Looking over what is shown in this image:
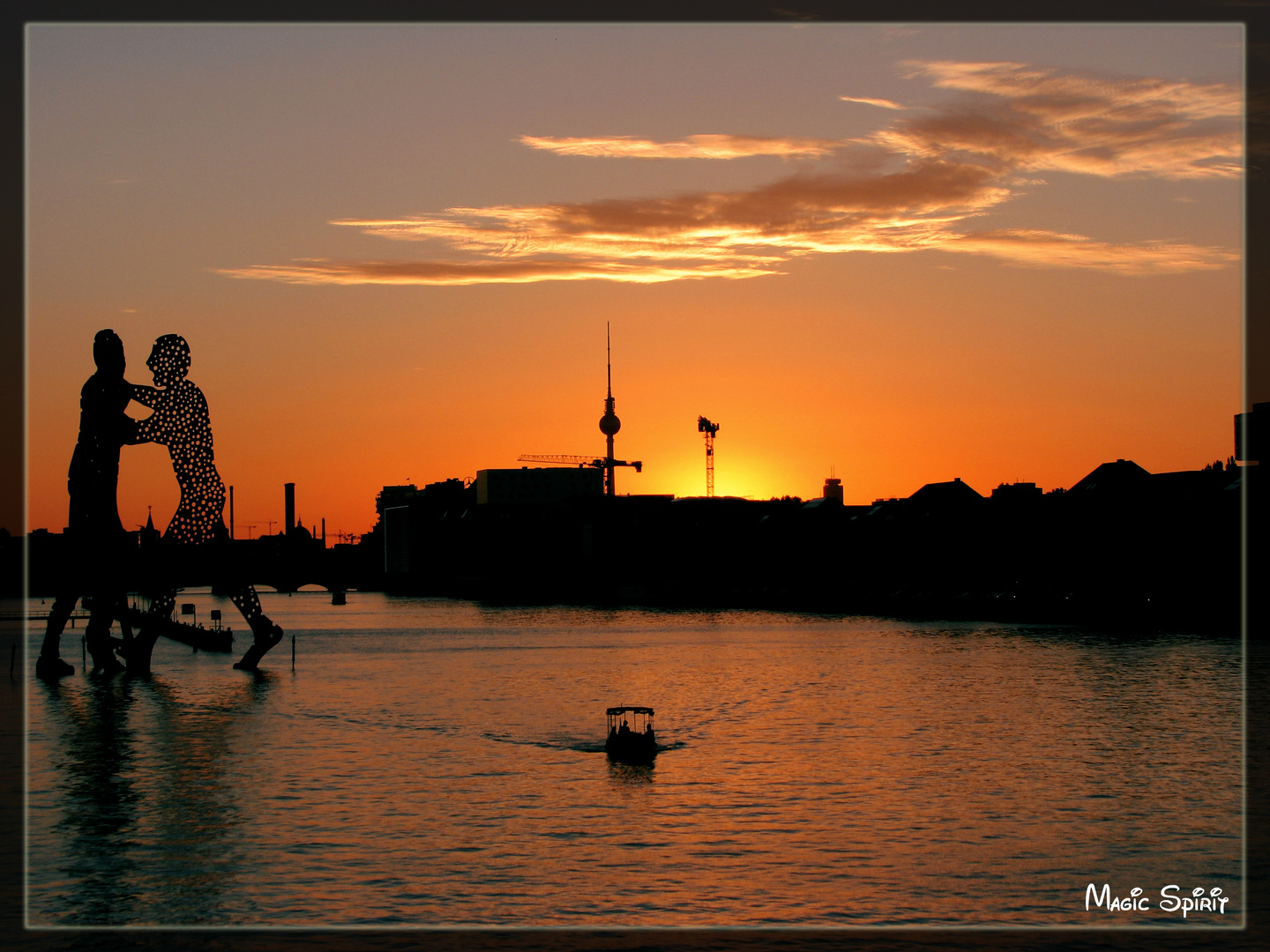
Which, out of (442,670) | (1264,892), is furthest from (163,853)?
(442,670)

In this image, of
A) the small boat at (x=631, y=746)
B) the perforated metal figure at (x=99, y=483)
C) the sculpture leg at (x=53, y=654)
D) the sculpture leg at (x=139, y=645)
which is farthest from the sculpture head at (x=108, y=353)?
the small boat at (x=631, y=746)

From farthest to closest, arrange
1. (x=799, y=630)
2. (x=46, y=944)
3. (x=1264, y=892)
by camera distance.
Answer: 1. (x=799, y=630)
2. (x=1264, y=892)
3. (x=46, y=944)

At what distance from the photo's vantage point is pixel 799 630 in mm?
148250

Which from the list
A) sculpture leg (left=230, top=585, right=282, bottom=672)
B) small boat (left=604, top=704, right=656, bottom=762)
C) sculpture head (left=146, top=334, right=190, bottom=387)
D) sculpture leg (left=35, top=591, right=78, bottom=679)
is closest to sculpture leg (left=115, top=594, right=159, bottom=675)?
sculpture leg (left=35, top=591, right=78, bottom=679)

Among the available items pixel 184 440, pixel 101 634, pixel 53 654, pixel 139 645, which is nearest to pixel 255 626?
pixel 139 645

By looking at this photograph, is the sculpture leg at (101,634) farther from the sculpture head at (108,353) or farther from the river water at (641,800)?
the sculpture head at (108,353)

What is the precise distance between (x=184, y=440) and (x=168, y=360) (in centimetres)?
448

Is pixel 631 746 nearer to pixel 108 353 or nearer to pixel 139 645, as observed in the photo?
pixel 108 353

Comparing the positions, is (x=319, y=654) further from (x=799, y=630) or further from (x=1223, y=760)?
(x=1223, y=760)

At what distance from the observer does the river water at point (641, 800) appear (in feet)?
98.7

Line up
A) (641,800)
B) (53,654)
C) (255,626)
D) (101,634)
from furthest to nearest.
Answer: (255,626), (101,634), (53,654), (641,800)

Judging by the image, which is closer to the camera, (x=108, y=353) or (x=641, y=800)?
(x=641, y=800)

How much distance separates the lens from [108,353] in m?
70.5

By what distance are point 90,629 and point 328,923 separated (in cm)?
6292
